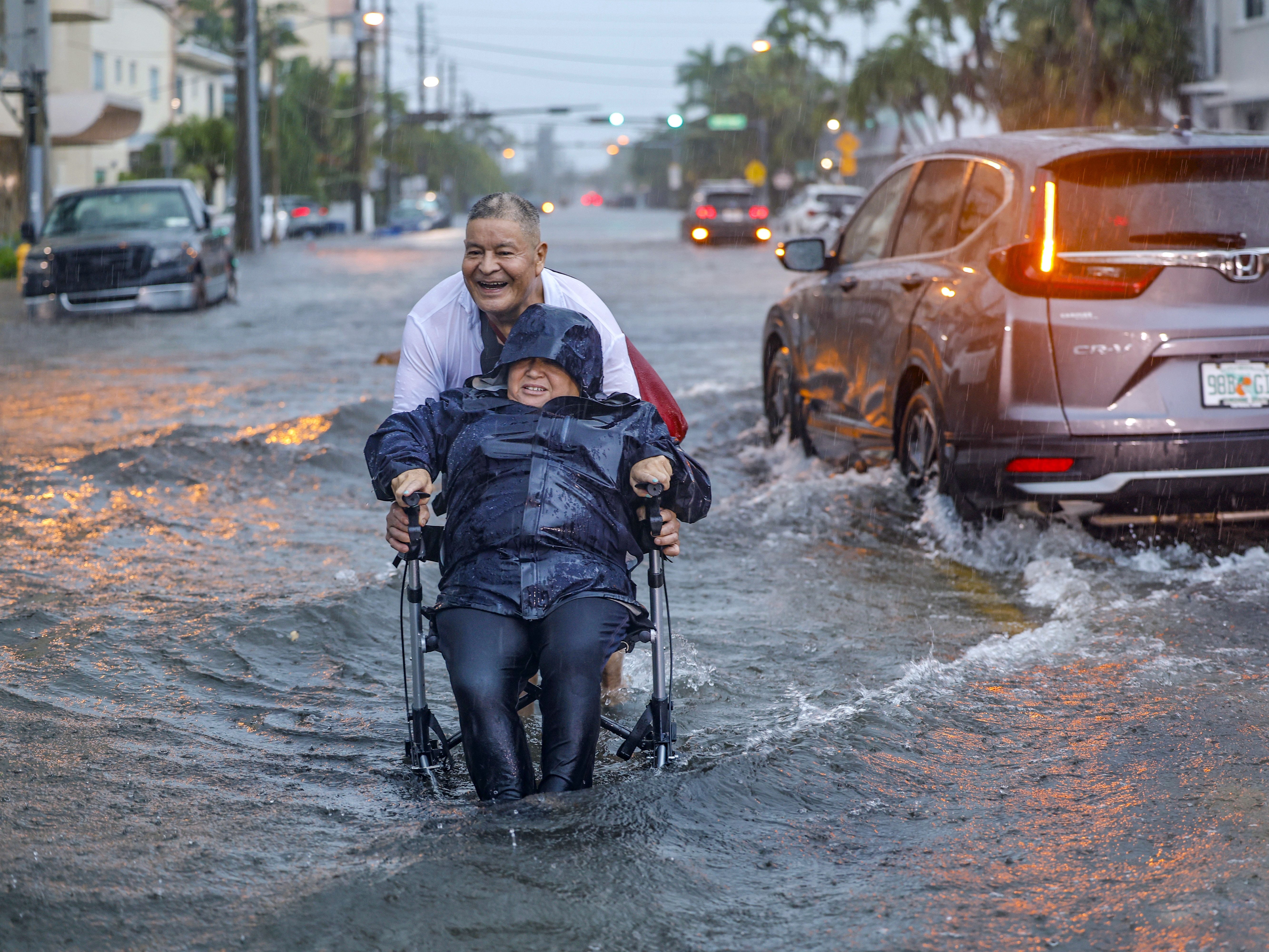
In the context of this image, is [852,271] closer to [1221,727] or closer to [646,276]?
[1221,727]

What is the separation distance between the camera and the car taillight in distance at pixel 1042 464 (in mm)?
6152

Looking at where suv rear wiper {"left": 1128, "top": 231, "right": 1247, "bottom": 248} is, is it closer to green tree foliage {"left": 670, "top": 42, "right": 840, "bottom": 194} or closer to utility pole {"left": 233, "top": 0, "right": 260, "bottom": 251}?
utility pole {"left": 233, "top": 0, "right": 260, "bottom": 251}

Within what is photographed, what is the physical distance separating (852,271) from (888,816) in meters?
4.62

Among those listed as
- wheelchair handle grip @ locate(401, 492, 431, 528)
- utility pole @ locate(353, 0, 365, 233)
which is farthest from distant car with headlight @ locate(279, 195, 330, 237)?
wheelchair handle grip @ locate(401, 492, 431, 528)

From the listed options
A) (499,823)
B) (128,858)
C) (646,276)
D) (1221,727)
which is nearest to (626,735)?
(499,823)

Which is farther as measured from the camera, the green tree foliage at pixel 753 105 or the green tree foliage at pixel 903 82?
the green tree foliage at pixel 753 105

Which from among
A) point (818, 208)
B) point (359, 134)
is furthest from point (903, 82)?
point (359, 134)

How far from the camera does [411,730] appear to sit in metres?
4.11

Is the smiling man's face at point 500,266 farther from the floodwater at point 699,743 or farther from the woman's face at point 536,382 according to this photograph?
the floodwater at point 699,743

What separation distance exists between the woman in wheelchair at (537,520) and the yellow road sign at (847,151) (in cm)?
5429

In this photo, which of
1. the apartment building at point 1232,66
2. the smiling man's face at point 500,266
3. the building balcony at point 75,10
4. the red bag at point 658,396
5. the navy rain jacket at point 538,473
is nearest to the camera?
the navy rain jacket at point 538,473

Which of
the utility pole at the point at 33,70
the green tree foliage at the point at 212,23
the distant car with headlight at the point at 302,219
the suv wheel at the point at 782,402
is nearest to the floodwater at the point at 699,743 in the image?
the suv wheel at the point at 782,402

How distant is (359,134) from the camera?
66750mm

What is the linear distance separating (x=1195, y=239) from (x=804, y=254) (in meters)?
2.31
